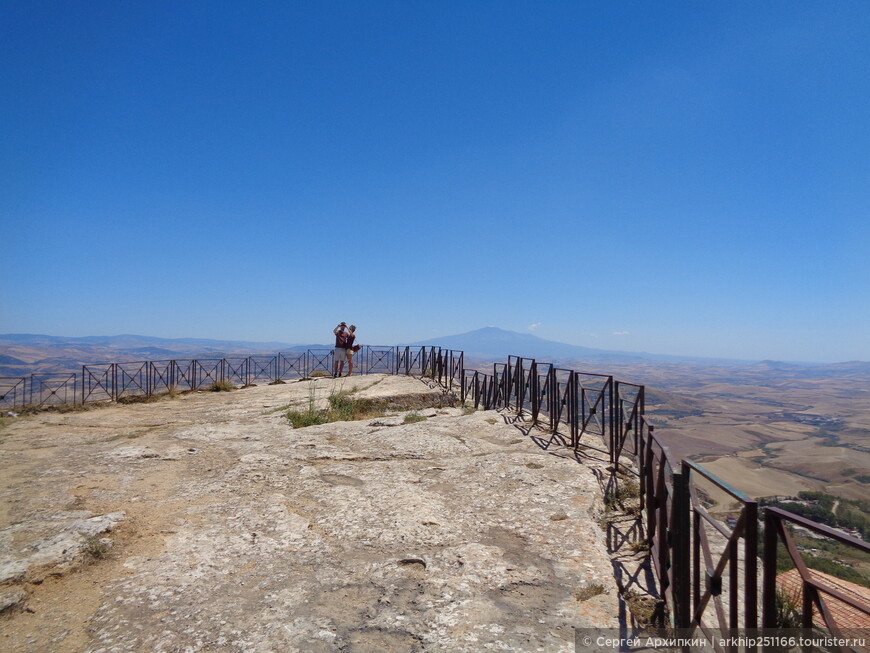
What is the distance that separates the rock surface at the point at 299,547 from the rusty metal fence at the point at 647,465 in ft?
2.23

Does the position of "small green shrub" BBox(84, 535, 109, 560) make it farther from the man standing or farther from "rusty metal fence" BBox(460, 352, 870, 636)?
the man standing

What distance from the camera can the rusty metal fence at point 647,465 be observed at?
80.9 inches

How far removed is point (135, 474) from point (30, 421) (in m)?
7.60

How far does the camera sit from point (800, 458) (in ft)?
184

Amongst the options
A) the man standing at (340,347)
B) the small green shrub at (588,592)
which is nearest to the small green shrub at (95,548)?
the small green shrub at (588,592)

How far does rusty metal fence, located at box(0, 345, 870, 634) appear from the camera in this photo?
6.74 ft

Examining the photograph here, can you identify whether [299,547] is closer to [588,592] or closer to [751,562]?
[588,592]

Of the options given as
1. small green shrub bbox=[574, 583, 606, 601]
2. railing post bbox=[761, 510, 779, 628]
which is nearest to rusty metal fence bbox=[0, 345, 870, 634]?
railing post bbox=[761, 510, 779, 628]

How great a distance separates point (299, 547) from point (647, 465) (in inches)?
138

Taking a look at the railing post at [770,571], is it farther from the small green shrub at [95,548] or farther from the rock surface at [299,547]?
the small green shrub at [95,548]

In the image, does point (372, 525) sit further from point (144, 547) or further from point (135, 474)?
point (135, 474)

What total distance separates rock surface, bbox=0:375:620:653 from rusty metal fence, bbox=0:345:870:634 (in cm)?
68

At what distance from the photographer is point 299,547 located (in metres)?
4.28

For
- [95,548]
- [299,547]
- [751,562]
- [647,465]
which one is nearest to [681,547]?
[751,562]
